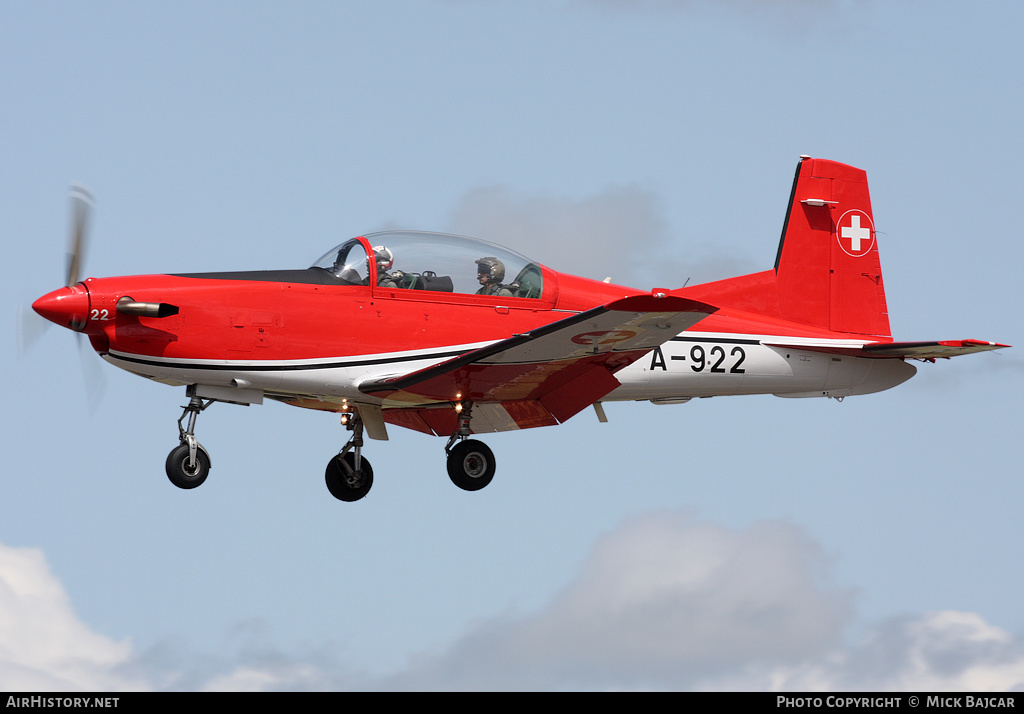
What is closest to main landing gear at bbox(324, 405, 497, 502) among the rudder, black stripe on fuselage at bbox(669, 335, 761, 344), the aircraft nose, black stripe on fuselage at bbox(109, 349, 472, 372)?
black stripe on fuselage at bbox(109, 349, 472, 372)

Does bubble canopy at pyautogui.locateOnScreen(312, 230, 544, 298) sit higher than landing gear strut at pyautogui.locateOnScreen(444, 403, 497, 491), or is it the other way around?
bubble canopy at pyautogui.locateOnScreen(312, 230, 544, 298)

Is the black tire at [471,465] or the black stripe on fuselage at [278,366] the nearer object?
the black stripe on fuselage at [278,366]

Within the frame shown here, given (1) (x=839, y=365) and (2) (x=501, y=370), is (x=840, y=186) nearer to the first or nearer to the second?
(1) (x=839, y=365)

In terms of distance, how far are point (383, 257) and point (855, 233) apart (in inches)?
267

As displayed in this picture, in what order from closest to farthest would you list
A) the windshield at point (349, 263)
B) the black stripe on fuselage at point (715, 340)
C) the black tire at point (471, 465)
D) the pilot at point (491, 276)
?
the windshield at point (349, 263)
the black tire at point (471, 465)
the pilot at point (491, 276)
the black stripe on fuselage at point (715, 340)

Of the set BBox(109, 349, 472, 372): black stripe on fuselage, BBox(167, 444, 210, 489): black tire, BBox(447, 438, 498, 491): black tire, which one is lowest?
BBox(167, 444, 210, 489): black tire

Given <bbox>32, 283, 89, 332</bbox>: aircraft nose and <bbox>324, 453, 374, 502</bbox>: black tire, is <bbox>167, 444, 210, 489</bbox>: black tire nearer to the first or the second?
<bbox>32, 283, 89, 332</bbox>: aircraft nose

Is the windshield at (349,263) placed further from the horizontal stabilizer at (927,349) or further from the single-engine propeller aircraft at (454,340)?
the horizontal stabilizer at (927,349)

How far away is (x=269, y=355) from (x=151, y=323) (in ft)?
4.36

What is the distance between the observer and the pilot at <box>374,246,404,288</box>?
16156mm

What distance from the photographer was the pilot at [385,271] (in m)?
16.2

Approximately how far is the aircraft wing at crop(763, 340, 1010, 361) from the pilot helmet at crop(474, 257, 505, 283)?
12.3ft

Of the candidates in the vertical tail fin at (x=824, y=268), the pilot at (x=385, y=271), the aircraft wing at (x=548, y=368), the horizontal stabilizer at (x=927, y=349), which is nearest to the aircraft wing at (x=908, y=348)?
the horizontal stabilizer at (x=927, y=349)

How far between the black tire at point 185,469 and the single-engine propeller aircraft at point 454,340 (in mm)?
17
